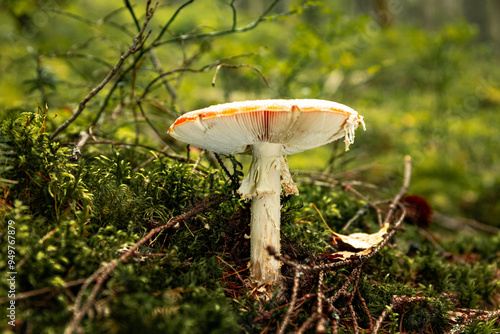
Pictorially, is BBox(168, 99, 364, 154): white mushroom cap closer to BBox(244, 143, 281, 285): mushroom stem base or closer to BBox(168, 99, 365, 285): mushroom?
BBox(168, 99, 365, 285): mushroom

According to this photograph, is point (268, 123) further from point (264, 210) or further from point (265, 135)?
point (264, 210)

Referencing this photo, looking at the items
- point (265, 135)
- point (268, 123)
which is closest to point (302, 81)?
point (265, 135)

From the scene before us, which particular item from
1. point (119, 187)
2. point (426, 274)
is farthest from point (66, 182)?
point (426, 274)

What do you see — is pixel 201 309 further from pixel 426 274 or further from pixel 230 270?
pixel 426 274

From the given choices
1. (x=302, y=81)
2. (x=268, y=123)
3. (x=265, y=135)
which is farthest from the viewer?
(x=302, y=81)

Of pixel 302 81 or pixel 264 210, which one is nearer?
pixel 264 210

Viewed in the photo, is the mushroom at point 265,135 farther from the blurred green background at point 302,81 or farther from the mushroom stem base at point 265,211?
the blurred green background at point 302,81

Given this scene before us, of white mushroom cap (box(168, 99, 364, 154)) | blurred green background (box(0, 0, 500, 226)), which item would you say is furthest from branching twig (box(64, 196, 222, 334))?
blurred green background (box(0, 0, 500, 226))
